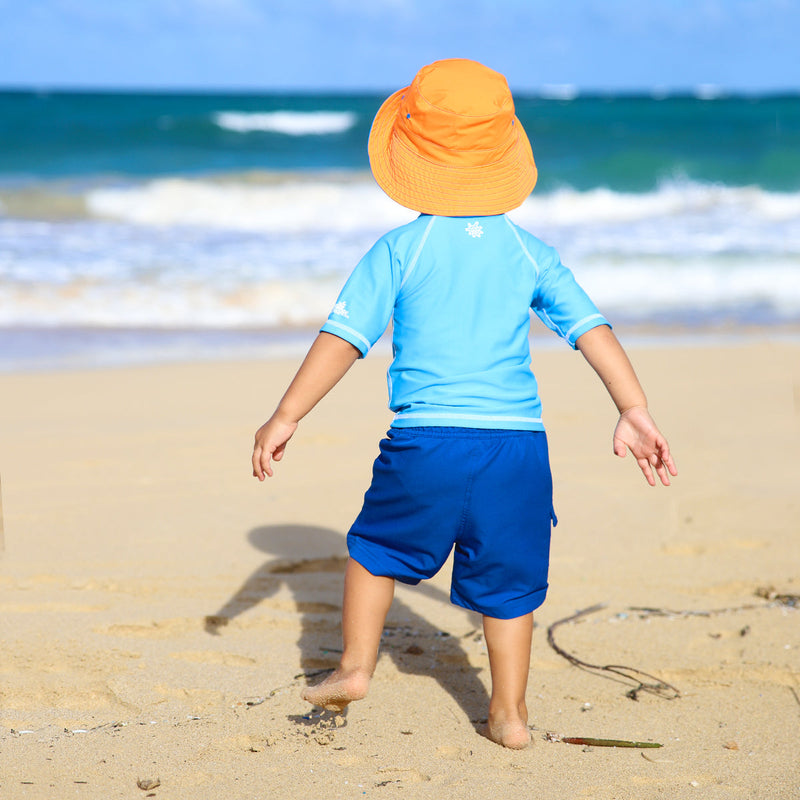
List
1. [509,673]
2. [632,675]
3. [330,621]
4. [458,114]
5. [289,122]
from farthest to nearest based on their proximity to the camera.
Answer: [289,122] < [330,621] < [632,675] < [509,673] < [458,114]

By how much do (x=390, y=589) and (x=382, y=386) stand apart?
10.4 feet

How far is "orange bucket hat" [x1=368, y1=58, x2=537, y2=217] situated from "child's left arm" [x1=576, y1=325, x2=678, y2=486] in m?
0.34

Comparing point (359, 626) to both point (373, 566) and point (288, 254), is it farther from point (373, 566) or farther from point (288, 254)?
point (288, 254)

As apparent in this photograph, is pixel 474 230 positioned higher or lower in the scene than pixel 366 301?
higher

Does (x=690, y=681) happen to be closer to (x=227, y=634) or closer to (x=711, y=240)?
(x=227, y=634)

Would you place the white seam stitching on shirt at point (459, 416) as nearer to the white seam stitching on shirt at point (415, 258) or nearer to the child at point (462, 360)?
the child at point (462, 360)

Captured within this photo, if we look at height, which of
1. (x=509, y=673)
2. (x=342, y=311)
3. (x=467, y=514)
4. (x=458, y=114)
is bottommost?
(x=509, y=673)

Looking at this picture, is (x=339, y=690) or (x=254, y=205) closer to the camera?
(x=339, y=690)

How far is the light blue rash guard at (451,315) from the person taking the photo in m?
1.91

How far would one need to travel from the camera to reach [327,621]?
2.70 m

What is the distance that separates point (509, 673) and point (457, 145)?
1.12m

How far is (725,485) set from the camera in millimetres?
3764

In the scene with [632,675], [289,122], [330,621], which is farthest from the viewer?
[289,122]

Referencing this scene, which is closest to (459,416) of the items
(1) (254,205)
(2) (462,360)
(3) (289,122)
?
(2) (462,360)
